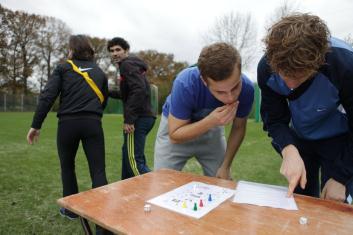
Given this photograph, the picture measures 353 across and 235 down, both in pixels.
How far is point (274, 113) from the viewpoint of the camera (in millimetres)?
1917

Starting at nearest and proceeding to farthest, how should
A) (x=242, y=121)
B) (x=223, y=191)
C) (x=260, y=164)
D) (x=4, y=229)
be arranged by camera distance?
1. (x=223, y=191)
2. (x=242, y=121)
3. (x=4, y=229)
4. (x=260, y=164)

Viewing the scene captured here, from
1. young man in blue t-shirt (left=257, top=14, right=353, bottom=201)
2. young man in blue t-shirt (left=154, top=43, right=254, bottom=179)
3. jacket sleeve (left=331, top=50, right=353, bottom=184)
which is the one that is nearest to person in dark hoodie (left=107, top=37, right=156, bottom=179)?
young man in blue t-shirt (left=154, top=43, right=254, bottom=179)

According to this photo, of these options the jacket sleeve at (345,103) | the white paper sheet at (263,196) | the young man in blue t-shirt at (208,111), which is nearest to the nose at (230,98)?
the young man in blue t-shirt at (208,111)

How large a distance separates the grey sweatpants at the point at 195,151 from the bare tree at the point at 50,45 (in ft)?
99.9

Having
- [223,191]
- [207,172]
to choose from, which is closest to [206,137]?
[207,172]

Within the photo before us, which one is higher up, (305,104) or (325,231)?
(305,104)

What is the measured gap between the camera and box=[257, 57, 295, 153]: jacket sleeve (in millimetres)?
1806

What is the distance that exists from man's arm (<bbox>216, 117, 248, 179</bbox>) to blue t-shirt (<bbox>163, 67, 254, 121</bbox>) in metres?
0.08

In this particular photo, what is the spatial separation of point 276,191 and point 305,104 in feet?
1.57

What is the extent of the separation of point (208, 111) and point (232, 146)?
31cm

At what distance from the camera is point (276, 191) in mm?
1743

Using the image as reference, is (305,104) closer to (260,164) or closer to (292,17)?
(292,17)

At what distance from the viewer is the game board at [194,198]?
4.70ft

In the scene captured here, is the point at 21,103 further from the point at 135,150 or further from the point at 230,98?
the point at 230,98
